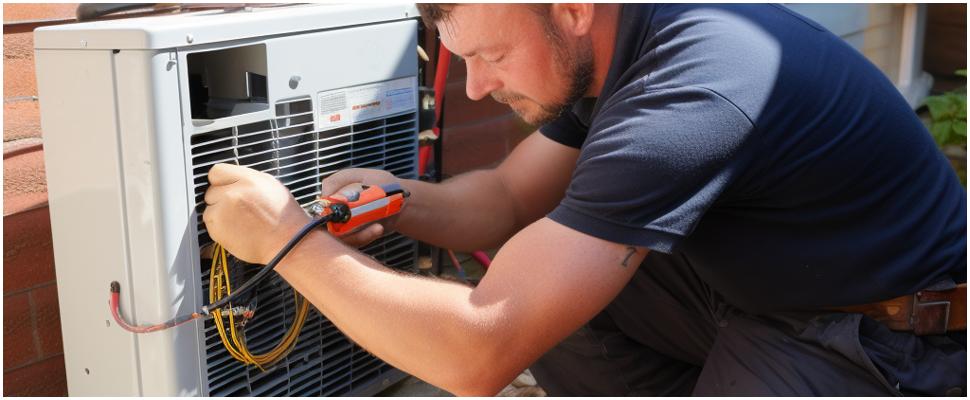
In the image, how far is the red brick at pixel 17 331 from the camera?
191cm

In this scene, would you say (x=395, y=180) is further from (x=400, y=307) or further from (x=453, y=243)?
(x=400, y=307)

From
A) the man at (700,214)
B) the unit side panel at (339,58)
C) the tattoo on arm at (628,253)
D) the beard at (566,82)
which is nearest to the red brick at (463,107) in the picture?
the unit side panel at (339,58)

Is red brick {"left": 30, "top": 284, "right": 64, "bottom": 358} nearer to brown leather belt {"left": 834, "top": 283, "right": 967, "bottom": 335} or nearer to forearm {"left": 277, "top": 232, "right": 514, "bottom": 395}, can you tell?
forearm {"left": 277, "top": 232, "right": 514, "bottom": 395}

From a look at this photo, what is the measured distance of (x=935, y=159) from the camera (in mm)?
1687

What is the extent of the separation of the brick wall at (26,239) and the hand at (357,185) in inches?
22.7

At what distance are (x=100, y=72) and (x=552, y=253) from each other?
29.4 inches

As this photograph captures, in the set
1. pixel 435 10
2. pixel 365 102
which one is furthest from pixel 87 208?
pixel 435 10

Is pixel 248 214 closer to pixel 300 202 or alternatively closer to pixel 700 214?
pixel 300 202

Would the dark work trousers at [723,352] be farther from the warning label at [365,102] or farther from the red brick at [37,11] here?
the red brick at [37,11]

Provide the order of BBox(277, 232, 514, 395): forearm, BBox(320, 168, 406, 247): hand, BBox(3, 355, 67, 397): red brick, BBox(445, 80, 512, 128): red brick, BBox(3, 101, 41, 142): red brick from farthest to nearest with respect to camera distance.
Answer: BBox(445, 80, 512, 128): red brick, BBox(3, 355, 67, 397): red brick, BBox(3, 101, 41, 142): red brick, BBox(320, 168, 406, 247): hand, BBox(277, 232, 514, 395): forearm

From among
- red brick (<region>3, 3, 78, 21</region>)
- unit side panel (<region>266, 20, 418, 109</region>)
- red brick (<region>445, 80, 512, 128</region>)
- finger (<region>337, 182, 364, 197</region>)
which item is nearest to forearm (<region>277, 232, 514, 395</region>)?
finger (<region>337, 182, 364, 197</region>)

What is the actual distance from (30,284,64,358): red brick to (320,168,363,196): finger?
2.06 feet

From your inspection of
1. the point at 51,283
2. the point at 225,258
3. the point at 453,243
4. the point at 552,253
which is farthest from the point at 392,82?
the point at 51,283

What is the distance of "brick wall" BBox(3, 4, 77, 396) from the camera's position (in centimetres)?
184
